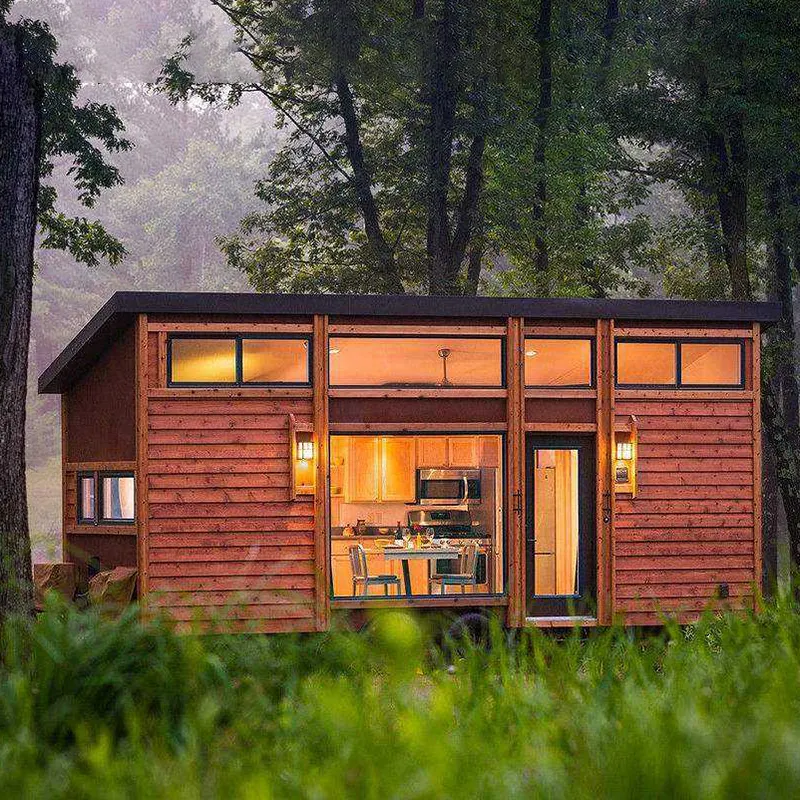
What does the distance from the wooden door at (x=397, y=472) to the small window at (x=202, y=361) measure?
482cm

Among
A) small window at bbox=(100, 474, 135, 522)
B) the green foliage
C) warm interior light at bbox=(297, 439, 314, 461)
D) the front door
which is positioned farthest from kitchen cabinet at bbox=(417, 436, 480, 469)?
the green foliage

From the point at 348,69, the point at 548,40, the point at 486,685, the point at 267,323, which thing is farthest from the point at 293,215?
the point at 486,685

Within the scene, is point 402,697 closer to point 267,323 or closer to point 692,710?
point 692,710

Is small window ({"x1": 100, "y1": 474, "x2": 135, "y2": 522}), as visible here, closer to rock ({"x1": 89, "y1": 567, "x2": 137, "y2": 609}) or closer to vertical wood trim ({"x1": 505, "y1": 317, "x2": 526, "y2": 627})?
rock ({"x1": 89, "y1": 567, "x2": 137, "y2": 609})

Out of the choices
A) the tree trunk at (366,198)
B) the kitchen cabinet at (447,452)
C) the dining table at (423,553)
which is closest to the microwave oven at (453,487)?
the kitchen cabinet at (447,452)

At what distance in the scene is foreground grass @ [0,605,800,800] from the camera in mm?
3160

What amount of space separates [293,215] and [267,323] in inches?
435

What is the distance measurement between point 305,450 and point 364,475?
4.64m

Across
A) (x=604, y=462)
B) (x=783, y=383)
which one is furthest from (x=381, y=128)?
(x=604, y=462)

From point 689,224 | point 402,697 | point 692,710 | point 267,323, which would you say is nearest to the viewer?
point 692,710

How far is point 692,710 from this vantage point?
11.2ft

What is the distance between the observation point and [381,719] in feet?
12.8

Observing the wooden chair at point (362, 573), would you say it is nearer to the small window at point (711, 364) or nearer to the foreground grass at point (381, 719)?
the small window at point (711, 364)

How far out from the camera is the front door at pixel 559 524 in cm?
1227
